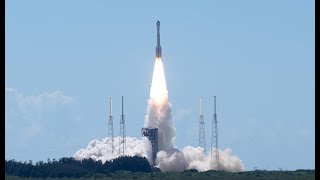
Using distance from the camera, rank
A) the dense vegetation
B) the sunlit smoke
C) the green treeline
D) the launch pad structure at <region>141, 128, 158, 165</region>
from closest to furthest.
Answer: the sunlit smoke → the dense vegetation → the launch pad structure at <region>141, 128, 158, 165</region> → the green treeline

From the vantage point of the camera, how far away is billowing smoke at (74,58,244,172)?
165m

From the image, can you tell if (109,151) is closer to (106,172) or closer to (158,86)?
(106,172)

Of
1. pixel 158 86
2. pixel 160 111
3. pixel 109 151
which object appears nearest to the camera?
pixel 158 86

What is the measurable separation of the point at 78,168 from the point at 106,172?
5.34m

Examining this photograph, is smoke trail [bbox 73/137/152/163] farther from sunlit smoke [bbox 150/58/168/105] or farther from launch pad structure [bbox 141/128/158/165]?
sunlit smoke [bbox 150/58/168/105]

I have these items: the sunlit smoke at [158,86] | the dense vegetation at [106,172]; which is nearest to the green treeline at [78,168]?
the dense vegetation at [106,172]

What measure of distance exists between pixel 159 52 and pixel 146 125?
20455mm

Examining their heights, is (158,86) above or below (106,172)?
above

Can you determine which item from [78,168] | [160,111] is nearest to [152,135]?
[160,111]

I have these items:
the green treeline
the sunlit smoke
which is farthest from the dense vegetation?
the sunlit smoke

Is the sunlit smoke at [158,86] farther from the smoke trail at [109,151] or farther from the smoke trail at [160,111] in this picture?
the smoke trail at [109,151]

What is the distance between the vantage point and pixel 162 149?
182 meters
